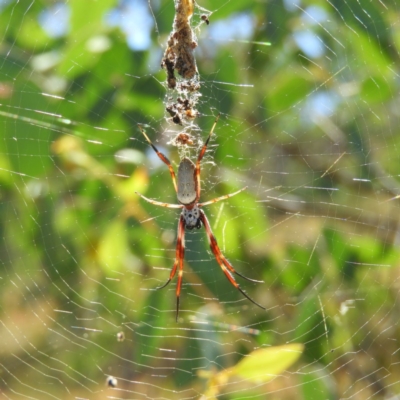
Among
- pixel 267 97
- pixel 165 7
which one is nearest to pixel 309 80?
pixel 267 97

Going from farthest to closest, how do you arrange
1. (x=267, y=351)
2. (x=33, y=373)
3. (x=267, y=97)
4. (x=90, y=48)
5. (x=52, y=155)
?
(x=33, y=373) < (x=267, y=97) < (x=52, y=155) < (x=90, y=48) < (x=267, y=351)

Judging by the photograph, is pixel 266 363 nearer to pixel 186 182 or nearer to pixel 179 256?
pixel 179 256

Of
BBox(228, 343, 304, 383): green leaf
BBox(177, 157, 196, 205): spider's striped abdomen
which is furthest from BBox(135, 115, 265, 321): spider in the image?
BBox(228, 343, 304, 383): green leaf

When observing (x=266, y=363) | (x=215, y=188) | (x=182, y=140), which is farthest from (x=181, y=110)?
(x=266, y=363)

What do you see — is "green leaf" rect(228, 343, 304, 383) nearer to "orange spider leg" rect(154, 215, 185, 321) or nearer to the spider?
the spider

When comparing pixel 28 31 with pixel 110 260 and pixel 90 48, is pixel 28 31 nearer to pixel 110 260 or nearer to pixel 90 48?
pixel 90 48
